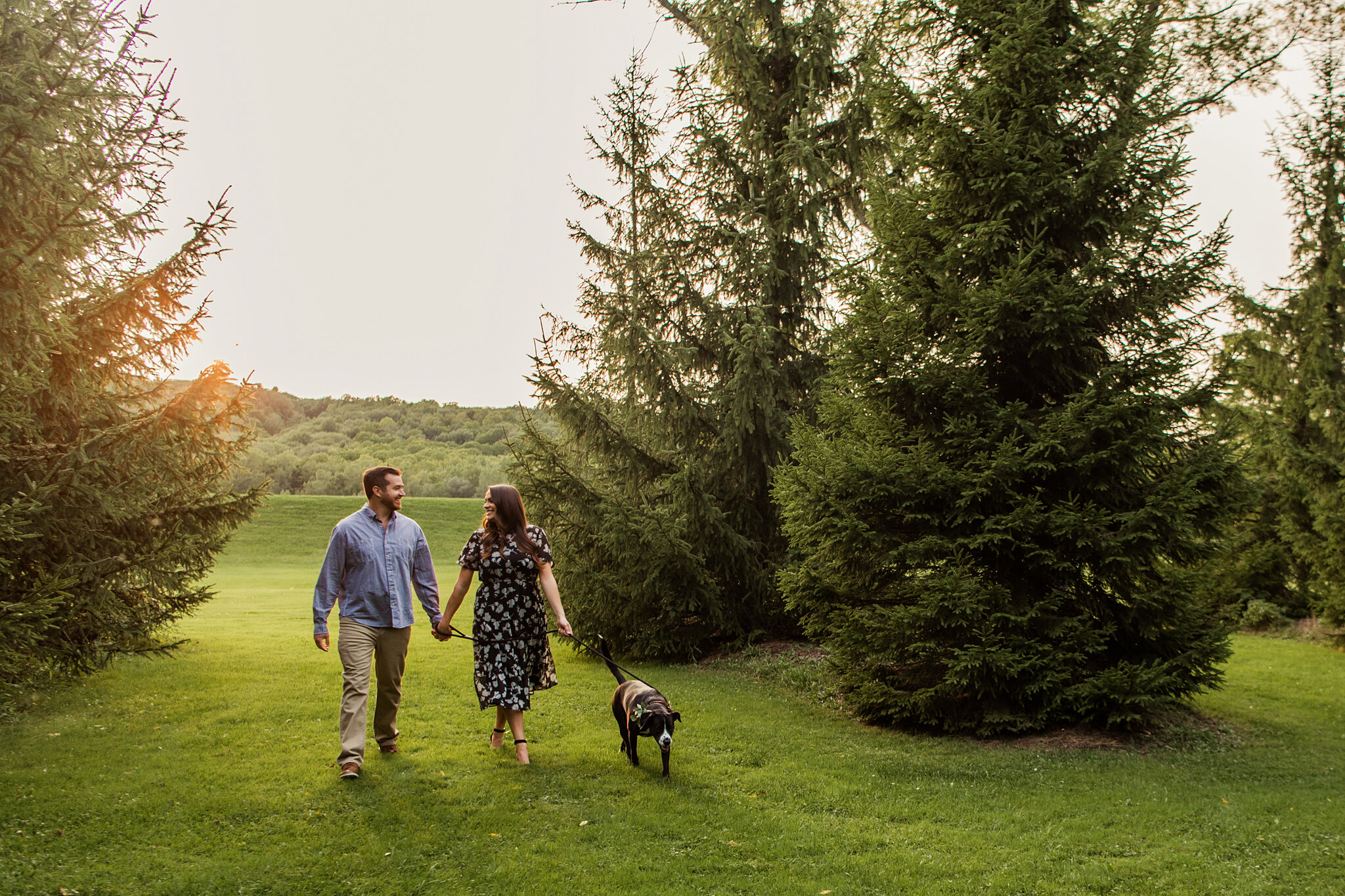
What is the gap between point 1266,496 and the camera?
15.2 metres

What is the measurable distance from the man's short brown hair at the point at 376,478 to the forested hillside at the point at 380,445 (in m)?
39.8

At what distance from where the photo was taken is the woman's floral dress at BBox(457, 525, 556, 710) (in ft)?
20.0

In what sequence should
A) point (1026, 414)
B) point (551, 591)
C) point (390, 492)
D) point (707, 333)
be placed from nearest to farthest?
point (390, 492) → point (551, 591) → point (1026, 414) → point (707, 333)

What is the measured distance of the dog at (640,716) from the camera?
5633 mm

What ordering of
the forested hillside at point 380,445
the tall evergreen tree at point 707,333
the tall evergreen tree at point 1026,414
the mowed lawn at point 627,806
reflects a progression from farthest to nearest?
the forested hillside at point 380,445, the tall evergreen tree at point 707,333, the tall evergreen tree at point 1026,414, the mowed lawn at point 627,806

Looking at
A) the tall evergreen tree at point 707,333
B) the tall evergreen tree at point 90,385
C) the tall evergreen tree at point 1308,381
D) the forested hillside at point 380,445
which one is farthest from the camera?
A: the forested hillside at point 380,445

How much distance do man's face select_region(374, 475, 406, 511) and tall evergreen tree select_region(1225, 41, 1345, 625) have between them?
13557 millimetres

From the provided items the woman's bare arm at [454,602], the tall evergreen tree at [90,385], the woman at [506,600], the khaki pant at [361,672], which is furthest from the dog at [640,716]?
the tall evergreen tree at [90,385]

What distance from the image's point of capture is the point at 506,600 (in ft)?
20.1

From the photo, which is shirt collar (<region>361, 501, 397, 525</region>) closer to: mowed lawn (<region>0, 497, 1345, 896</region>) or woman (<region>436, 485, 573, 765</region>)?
woman (<region>436, 485, 573, 765</region>)

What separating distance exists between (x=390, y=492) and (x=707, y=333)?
7.18 meters

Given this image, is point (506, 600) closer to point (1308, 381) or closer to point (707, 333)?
point (707, 333)

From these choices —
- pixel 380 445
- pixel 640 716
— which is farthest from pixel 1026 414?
pixel 380 445

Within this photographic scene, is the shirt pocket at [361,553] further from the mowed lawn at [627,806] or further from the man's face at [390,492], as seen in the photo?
the mowed lawn at [627,806]
